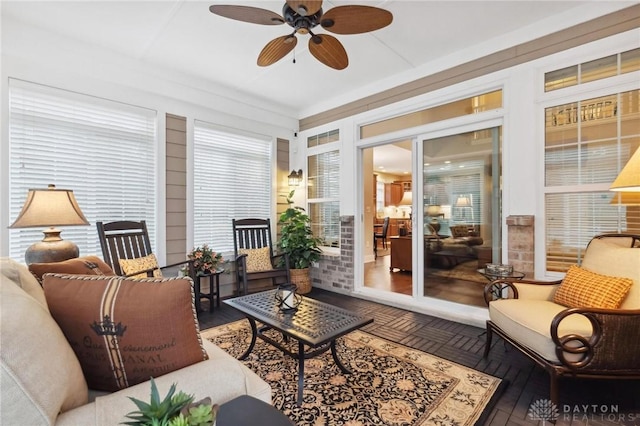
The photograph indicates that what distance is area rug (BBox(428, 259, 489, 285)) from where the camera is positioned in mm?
3232

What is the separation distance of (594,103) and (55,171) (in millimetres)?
5077

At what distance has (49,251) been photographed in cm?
231

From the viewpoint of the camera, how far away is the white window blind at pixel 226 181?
13.1ft

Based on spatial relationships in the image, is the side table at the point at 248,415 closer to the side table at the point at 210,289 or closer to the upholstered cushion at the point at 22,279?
the upholstered cushion at the point at 22,279

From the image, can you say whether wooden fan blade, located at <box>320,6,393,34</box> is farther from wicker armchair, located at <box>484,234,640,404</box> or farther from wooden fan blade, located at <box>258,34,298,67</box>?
wicker armchair, located at <box>484,234,640,404</box>

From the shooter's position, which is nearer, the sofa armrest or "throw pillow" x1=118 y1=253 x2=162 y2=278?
the sofa armrest

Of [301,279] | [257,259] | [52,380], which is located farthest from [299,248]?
[52,380]

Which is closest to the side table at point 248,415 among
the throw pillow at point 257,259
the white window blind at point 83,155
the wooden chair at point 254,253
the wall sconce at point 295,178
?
the wooden chair at point 254,253

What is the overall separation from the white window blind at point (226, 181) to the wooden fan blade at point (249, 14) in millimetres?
2272

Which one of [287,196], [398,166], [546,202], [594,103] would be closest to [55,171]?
[287,196]

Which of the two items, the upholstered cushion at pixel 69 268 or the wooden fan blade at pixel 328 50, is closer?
the upholstered cushion at pixel 69 268

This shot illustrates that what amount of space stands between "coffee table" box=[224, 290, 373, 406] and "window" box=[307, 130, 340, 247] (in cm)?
228

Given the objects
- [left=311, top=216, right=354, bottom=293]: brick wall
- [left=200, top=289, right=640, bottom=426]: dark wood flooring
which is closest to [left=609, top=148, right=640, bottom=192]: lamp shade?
[left=200, top=289, right=640, bottom=426]: dark wood flooring

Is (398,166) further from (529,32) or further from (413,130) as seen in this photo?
(529,32)
